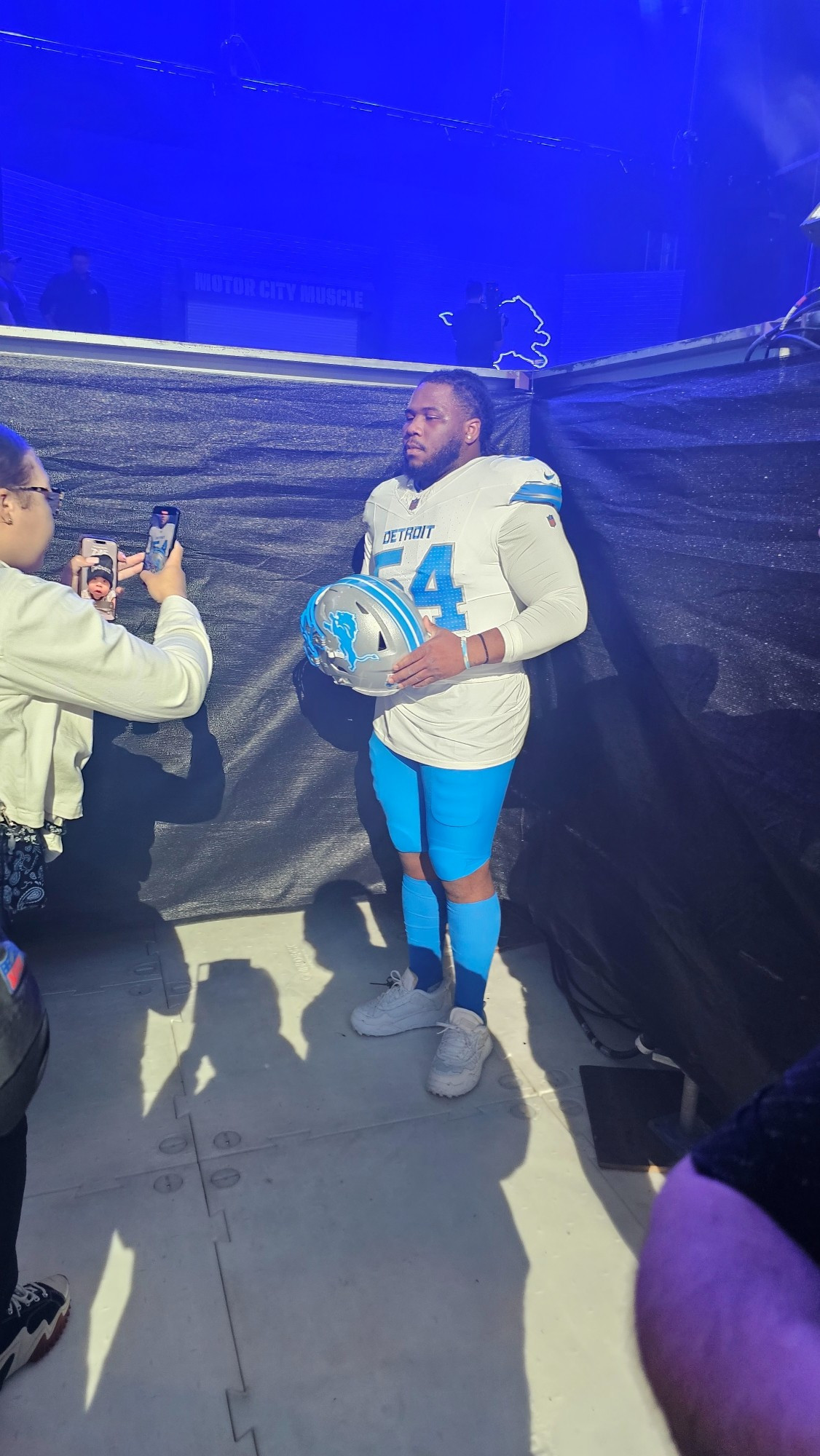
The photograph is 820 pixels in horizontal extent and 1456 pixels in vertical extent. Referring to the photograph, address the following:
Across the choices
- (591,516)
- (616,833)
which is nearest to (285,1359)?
(616,833)

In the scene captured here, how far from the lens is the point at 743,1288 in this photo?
496 millimetres

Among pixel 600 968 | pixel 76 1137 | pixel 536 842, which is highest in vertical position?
pixel 536 842

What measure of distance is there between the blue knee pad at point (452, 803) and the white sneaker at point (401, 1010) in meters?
0.46

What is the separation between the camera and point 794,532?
5.62 ft

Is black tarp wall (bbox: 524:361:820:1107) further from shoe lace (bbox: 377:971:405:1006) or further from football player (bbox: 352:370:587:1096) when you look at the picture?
shoe lace (bbox: 377:971:405:1006)

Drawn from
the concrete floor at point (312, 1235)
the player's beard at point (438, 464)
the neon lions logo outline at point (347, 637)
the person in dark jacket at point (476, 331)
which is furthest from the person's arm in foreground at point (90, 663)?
the person in dark jacket at point (476, 331)

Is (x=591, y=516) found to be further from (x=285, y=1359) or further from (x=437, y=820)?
A: (x=285, y=1359)

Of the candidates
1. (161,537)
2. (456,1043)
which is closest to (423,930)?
(456,1043)

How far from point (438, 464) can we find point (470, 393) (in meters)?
0.25

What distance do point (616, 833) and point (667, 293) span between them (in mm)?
10776

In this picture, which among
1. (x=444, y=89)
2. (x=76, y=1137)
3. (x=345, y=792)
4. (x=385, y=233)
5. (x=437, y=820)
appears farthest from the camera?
(x=385, y=233)

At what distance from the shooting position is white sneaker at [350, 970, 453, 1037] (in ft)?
7.98

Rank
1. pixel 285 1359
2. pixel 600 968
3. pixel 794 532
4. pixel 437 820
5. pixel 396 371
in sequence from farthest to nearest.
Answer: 1. pixel 396 371
2. pixel 600 968
3. pixel 437 820
4. pixel 794 532
5. pixel 285 1359

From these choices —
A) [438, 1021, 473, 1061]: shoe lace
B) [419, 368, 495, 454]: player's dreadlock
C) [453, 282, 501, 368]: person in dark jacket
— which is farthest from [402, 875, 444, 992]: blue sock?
[453, 282, 501, 368]: person in dark jacket
